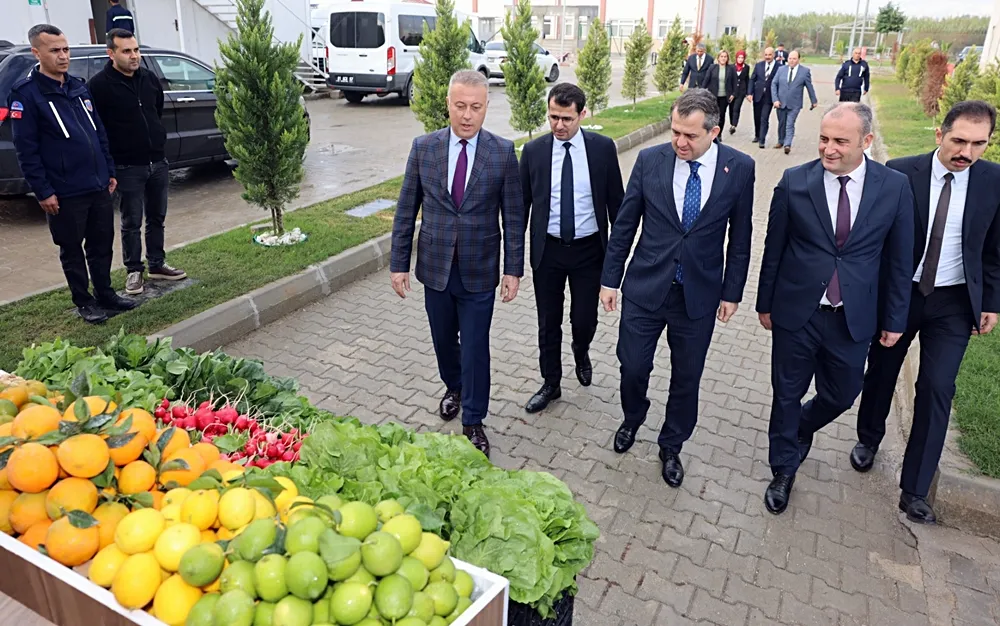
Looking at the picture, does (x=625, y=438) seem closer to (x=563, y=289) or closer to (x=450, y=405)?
(x=563, y=289)

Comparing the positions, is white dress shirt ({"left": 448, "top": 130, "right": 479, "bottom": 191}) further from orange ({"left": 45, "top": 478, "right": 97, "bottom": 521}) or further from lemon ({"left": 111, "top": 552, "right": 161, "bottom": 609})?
lemon ({"left": 111, "top": 552, "right": 161, "bottom": 609})

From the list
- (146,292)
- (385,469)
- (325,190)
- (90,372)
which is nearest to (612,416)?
(385,469)

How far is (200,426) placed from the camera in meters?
2.98

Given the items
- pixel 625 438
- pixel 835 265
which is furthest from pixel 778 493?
pixel 835 265

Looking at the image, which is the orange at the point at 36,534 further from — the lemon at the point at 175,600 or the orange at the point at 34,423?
the lemon at the point at 175,600

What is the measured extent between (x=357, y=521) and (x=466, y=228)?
8.12 feet

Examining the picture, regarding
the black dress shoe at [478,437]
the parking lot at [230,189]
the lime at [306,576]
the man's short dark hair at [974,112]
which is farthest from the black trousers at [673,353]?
the parking lot at [230,189]

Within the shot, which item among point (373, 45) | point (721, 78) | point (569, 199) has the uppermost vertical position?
point (373, 45)

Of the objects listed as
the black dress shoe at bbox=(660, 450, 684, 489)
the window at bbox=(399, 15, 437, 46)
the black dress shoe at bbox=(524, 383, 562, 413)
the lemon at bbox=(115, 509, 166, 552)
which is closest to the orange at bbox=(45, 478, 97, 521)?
the lemon at bbox=(115, 509, 166, 552)

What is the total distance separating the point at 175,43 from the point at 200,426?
58.6 ft

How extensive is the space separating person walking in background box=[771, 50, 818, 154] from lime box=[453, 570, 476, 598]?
44.5ft

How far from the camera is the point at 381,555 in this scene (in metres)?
1.86

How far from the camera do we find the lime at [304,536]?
185 cm

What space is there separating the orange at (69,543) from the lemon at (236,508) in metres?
0.40
